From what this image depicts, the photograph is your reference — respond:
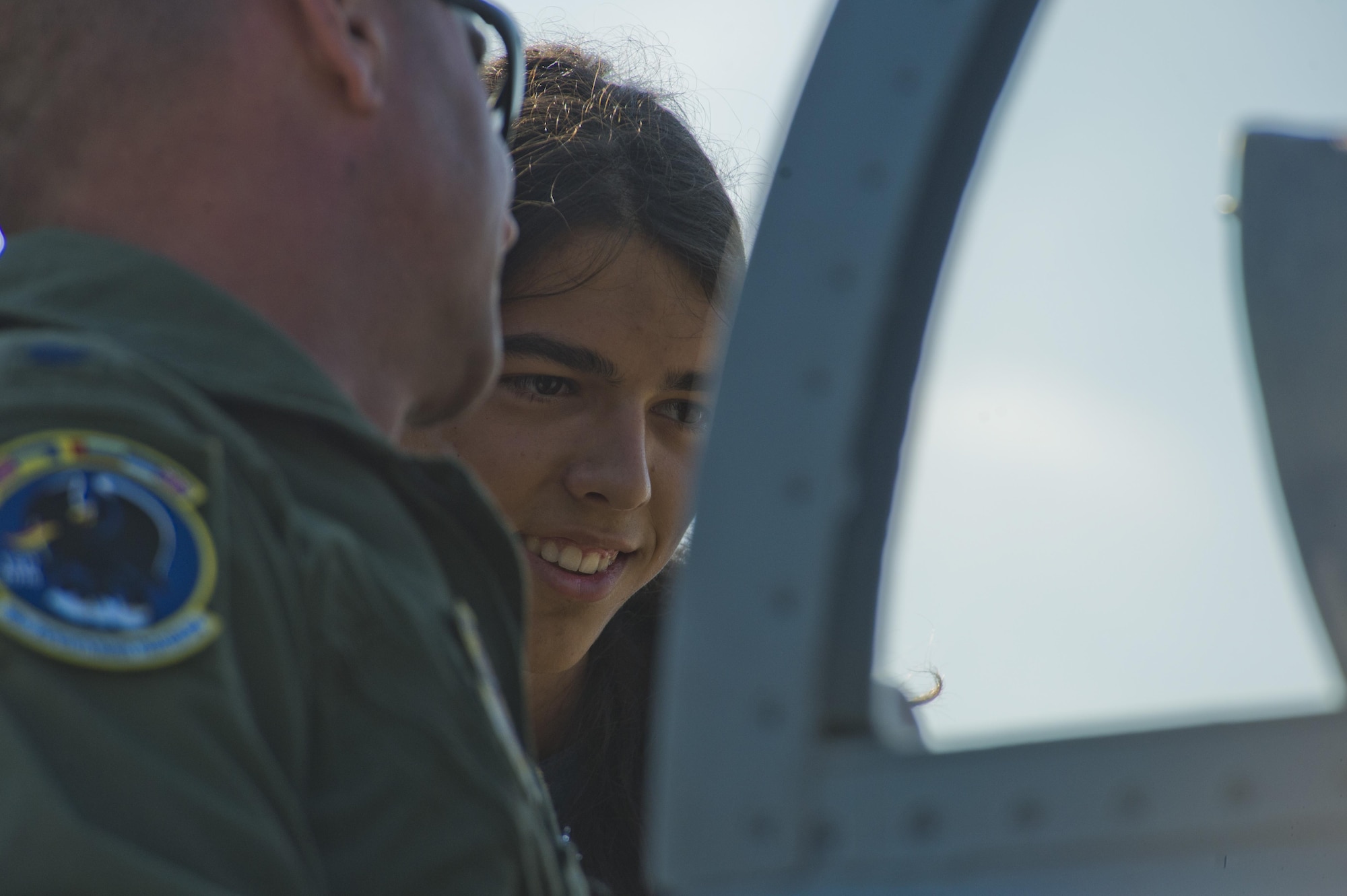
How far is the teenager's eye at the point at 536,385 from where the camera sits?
2.54 m

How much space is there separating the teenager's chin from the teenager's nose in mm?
168

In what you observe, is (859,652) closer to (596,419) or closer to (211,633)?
(211,633)

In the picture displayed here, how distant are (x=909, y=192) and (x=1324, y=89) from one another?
41 cm

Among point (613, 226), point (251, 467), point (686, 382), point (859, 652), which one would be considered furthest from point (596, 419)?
point (251, 467)

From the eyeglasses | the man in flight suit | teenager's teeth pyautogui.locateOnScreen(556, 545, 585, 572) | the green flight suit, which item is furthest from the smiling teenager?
the green flight suit

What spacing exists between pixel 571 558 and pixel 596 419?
0.30 metres

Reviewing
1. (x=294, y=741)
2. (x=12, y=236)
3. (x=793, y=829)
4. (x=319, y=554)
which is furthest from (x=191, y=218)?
(x=793, y=829)

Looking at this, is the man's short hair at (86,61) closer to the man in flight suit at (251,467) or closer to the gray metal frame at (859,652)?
the man in flight suit at (251,467)

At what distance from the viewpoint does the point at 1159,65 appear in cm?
117

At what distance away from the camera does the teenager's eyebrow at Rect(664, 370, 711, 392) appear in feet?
8.51

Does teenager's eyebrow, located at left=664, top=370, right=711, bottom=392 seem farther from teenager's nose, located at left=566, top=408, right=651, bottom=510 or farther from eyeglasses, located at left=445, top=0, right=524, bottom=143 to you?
eyeglasses, located at left=445, top=0, right=524, bottom=143

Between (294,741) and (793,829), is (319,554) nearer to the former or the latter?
(294,741)

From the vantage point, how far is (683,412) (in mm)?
2732

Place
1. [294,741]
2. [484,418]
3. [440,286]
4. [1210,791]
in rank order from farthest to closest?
1. [484,418]
2. [440,286]
3. [1210,791]
4. [294,741]
